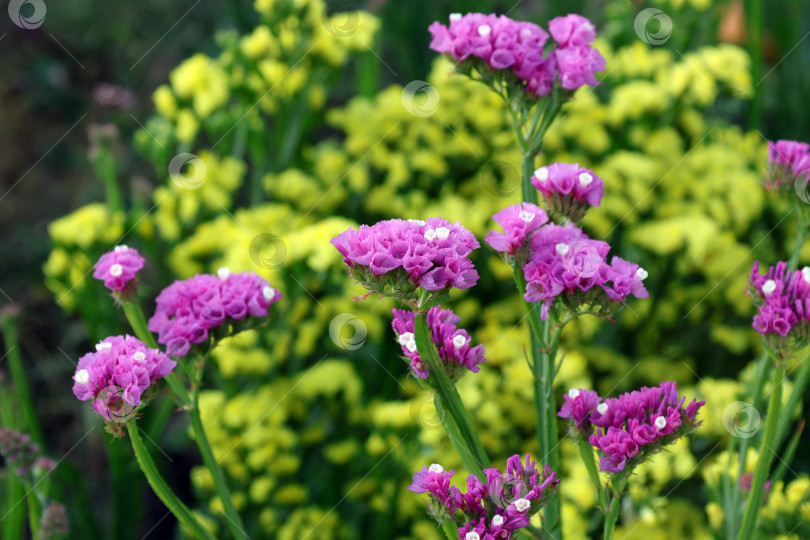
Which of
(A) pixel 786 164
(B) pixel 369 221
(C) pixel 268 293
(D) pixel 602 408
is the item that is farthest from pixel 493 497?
(B) pixel 369 221

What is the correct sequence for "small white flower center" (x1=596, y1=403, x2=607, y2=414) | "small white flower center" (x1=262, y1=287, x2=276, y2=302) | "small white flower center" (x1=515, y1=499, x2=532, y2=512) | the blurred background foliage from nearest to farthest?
"small white flower center" (x1=515, y1=499, x2=532, y2=512), "small white flower center" (x1=596, y1=403, x2=607, y2=414), "small white flower center" (x1=262, y1=287, x2=276, y2=302), the blurred background foliage

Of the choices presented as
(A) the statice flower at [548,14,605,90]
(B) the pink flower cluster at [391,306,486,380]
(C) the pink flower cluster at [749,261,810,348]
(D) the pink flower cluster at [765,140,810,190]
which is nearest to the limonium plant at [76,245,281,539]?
(B) the pink flower cluster at [391,306,486,380]

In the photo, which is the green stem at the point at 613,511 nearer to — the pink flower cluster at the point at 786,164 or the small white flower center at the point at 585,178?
the small white flower center at the point at 585,178

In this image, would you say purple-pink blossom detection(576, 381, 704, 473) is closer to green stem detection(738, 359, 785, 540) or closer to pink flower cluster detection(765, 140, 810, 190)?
green stem detection(738, 359, 785, 540)

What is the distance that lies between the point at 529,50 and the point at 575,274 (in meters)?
0.36

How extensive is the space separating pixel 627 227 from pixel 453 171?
1.43 ft

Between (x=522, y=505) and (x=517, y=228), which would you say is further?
(x=517, y=228)

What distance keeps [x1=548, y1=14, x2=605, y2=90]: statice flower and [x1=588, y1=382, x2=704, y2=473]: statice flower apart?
0.40 meters

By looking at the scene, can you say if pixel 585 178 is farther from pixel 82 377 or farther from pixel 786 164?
pixel 82 377

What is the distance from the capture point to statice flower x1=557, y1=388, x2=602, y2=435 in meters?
0.90

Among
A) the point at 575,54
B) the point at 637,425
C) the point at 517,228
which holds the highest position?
the point at 575,54

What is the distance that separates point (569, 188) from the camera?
94 centimetres

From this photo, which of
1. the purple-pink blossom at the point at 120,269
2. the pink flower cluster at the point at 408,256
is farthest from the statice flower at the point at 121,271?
the pink flower cluster at the point at 408,256

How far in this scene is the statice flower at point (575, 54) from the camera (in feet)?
3.44
